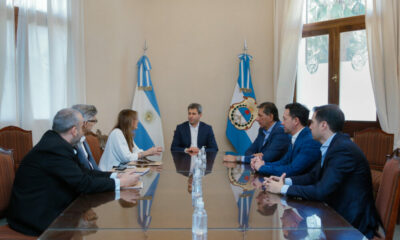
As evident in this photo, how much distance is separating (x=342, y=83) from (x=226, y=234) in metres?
4.50

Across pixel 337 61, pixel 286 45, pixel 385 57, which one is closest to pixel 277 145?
pixel 385 57

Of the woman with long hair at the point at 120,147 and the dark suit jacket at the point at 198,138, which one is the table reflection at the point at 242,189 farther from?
the dark suit jacket at the point at 198,138

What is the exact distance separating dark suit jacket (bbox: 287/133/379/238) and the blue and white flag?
12.4 ft

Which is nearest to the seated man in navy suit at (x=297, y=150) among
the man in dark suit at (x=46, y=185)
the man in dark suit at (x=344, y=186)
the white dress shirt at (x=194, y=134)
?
the man in dark suit at (x=344, y=186)

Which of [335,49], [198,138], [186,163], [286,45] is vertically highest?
[286,45]

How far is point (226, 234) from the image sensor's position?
5.01ft

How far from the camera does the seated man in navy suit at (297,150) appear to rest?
272 cm

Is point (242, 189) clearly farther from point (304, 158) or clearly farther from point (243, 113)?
point (243, 113)

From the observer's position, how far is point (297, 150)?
2848mm

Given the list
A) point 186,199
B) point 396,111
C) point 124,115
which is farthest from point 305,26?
point 186,199

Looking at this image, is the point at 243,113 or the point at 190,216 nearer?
the point at 190,216

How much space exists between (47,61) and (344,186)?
3.97m

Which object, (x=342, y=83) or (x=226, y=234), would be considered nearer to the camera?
(x=226, y=234)

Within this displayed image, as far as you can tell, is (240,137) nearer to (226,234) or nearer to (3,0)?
(3,0)
